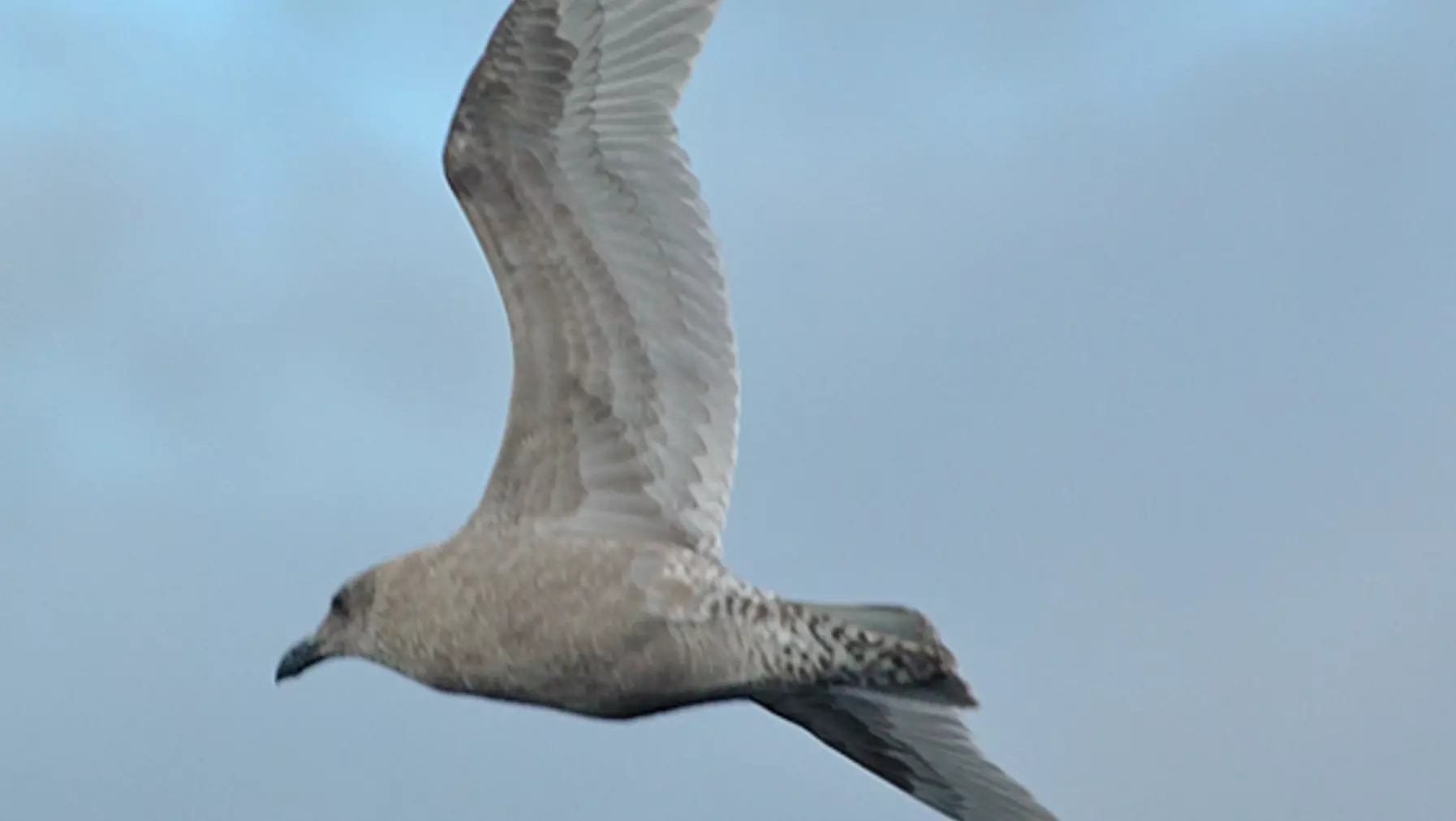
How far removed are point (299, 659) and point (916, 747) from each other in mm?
3744

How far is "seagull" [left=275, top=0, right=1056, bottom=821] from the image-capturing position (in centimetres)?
1081

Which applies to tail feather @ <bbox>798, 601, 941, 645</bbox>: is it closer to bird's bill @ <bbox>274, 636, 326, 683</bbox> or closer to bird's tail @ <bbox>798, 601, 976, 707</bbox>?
bird's tail @ <bbox>798, 601, 976, 707</bbox>

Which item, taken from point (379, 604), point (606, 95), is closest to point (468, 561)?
point (379, 604)

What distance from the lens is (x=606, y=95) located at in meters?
11.3

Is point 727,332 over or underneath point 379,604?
over

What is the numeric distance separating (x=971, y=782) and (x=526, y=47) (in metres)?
4.90

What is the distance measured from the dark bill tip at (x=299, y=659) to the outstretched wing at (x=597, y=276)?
148cm

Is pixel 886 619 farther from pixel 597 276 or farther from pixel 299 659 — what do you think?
pixel 299 659

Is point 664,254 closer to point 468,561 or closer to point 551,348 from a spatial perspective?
point 551,348

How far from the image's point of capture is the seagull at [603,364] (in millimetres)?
10812

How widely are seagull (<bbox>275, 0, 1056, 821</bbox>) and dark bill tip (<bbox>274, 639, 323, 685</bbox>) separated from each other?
4cm

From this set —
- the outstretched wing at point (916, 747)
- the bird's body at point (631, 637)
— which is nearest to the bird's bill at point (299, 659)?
the bird's body at point (631, 637)

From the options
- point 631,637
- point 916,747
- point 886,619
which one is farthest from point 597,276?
point 916,747

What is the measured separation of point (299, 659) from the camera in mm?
11758
